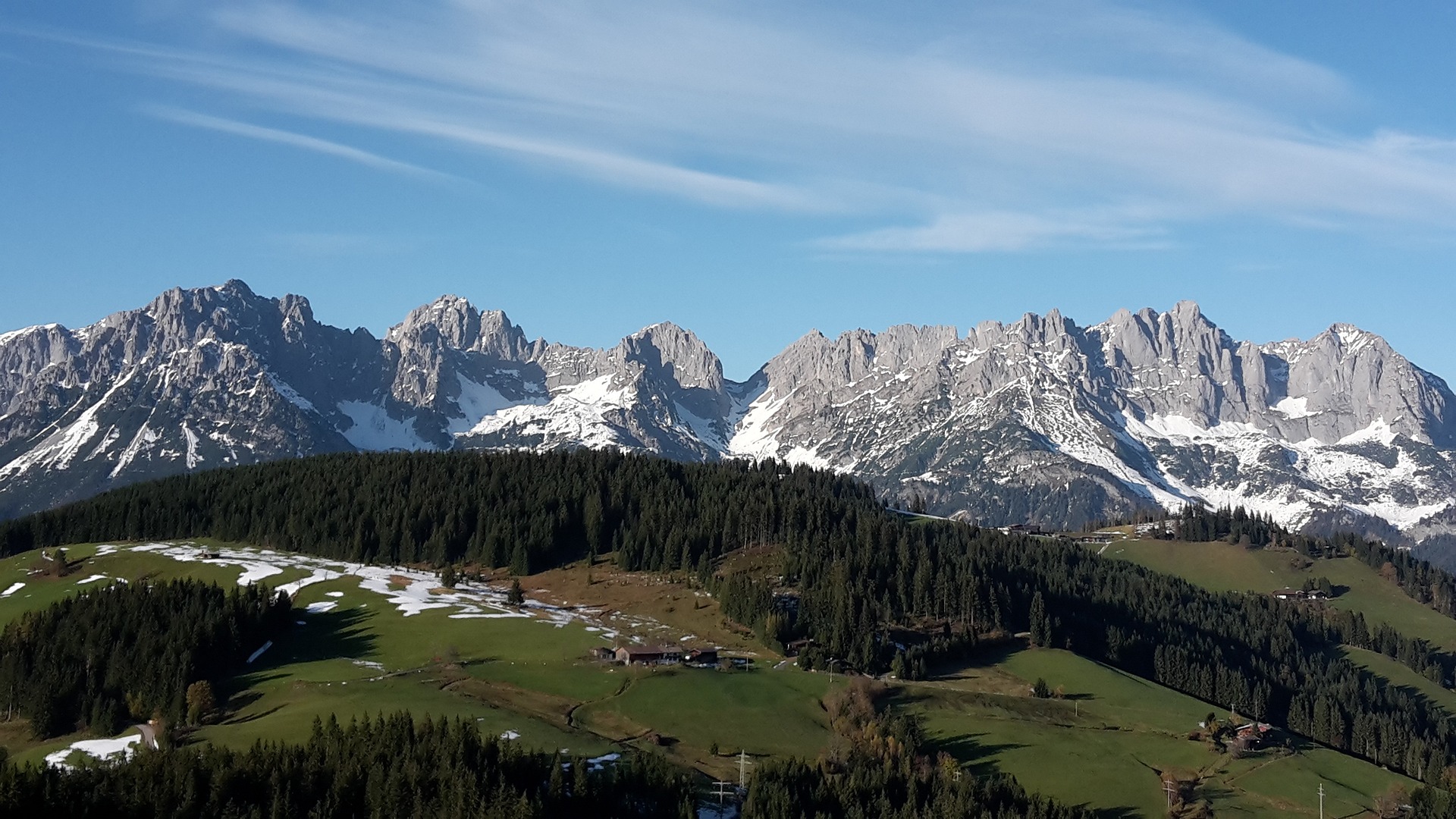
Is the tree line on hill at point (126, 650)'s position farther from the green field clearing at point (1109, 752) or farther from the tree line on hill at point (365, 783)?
the green field clearing at point (1109, 752)

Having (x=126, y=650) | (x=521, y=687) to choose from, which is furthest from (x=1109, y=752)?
(x=126, y=650)

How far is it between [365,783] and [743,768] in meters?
36.5

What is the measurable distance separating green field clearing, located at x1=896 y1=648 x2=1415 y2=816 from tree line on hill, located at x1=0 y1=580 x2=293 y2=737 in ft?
286

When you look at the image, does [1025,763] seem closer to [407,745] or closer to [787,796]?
[787,796]

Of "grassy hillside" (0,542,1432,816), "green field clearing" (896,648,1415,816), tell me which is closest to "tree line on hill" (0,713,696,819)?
"grassy hillside" (0,542,1432,816)

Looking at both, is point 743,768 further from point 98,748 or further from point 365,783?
point 98,748

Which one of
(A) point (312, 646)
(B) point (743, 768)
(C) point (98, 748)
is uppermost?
(A) point (312, 646)

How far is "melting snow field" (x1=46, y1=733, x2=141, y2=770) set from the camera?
131375 millimetres

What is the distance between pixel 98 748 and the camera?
135875 mm

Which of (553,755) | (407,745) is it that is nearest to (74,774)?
(407,745)

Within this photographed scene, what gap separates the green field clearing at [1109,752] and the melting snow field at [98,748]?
289 feet

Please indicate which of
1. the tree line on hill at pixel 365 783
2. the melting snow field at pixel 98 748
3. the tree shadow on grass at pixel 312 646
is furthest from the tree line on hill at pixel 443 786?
the tree shadow on grass at pixel 312 646

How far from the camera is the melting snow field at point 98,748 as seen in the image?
431ft

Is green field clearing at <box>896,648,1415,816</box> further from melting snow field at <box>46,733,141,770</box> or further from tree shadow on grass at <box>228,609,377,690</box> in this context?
melting snow field at <box>46,733,141,770</box>
